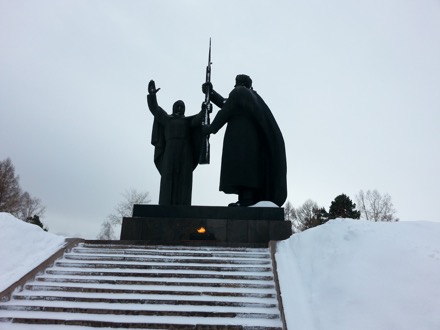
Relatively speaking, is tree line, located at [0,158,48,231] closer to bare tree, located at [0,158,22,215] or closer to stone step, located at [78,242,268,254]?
bare tree, located at [0,158,22,215]

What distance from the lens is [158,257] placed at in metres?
5.61

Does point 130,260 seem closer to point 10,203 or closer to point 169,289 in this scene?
point 169,289

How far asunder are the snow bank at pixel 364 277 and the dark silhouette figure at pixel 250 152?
240cm

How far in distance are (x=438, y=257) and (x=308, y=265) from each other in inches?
59.1

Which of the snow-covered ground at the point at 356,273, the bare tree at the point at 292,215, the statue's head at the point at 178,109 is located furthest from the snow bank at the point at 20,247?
the bare tree at the point at 292,215

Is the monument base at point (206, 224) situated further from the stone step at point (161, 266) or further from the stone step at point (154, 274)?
the stone step at point (154, 274)

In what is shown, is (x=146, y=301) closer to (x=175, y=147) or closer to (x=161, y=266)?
(x=161, y=266)

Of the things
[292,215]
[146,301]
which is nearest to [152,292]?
[146,301]

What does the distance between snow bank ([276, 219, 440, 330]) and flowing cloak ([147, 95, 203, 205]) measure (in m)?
4.20

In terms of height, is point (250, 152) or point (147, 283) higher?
point (250, 152)

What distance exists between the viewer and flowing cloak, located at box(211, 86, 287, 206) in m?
7.46

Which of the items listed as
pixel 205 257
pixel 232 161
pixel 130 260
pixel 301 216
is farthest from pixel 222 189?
pixel 301 216

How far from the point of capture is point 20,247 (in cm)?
563

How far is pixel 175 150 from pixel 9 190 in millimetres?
21525
